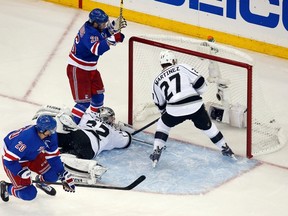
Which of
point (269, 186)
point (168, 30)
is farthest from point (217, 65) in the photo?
point (168, 30)

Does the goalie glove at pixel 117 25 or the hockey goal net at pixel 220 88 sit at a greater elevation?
the goalie glove at pixel 117 25

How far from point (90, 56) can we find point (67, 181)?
1432 mm

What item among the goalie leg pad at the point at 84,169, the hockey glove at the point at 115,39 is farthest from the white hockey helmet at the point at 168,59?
the goalie leg pad at the point at 84,169

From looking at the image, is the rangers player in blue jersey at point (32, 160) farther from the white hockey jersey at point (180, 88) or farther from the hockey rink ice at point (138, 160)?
the white hockey jersey at point (180, 88)

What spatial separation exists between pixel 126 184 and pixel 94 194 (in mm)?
281

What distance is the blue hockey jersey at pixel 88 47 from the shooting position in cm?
867

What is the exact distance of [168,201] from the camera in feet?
26.4

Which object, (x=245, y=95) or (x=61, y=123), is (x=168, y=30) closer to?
(x=245, y=95)

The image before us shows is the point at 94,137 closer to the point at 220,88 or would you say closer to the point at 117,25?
the point at 117,25

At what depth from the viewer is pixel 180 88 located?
330 inches

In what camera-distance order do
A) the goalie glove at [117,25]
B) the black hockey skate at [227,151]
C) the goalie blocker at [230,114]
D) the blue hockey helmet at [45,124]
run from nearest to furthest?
the blue hockey helmet at [45,124] → the black hockey skate at [227,151] → the goalie glove at [117,25] → the goalie blocker at [230,114]

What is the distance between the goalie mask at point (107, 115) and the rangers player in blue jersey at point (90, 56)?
18 centimetres

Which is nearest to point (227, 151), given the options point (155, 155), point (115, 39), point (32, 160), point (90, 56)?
point (155, 155)

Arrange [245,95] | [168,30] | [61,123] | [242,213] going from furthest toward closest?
[168,30] → [245,95] → [61,123] → [242,213]
